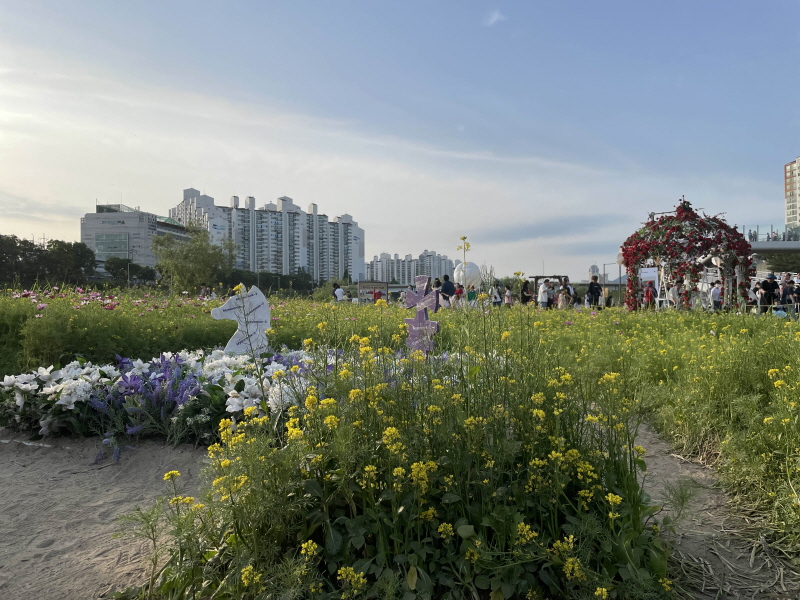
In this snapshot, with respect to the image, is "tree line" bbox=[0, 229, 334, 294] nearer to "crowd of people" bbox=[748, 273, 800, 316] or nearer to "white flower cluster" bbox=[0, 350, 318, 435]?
"crowd of people" bbox=[748, 273, 800, 316]

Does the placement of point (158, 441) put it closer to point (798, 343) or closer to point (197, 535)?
point (197, 535)

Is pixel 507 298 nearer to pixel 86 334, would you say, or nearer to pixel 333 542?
pixel 333 542

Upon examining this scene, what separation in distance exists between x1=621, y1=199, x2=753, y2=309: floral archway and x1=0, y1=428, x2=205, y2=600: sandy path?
1021 cm

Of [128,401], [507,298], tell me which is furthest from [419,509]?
[507,298]

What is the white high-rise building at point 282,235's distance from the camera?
9506cm

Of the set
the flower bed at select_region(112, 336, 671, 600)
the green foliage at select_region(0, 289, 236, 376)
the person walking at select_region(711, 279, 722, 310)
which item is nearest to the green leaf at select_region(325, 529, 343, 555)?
the flower bed at select_region(112, 336, 671, 600)

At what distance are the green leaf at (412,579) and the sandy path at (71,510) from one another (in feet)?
3.82

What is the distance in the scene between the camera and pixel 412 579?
1813 millimetres

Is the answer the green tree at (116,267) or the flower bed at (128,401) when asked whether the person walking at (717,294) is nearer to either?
the flower bed at (128,401)

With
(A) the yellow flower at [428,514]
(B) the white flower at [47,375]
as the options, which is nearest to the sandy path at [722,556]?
(A) the yellow flower at [428,514]

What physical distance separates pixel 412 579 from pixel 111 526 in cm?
178

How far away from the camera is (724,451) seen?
10.1 ft

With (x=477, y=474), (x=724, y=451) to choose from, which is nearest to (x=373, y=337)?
(x=477, y=474)

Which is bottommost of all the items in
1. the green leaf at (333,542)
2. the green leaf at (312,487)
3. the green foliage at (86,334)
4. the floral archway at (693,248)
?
the green leaf at (333,542)
